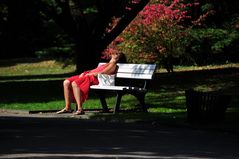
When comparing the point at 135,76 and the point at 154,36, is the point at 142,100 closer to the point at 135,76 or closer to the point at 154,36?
the point at 135,76

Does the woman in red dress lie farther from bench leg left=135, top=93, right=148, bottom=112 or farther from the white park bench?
bench leg left=135, top=93, right=148, bottom=112

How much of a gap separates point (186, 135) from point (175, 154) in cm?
240

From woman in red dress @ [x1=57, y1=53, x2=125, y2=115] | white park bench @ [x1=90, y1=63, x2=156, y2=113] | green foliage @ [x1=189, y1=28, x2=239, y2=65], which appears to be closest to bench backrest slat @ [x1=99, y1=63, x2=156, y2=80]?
white park bench @ [x1=90, y1=63, x2=156, y2=113]

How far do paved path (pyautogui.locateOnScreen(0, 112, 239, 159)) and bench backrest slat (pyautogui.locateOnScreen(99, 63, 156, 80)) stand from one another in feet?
10.0

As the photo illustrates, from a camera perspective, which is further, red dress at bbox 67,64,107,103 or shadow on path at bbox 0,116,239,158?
red dress at bbox 67,64,107,103

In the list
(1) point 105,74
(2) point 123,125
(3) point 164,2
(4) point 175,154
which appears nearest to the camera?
(4) point 175,154

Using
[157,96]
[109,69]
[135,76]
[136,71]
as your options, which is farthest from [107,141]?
[157,96]

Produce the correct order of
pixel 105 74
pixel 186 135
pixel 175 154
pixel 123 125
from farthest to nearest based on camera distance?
pixel 105 74, pixel 123 125, pixel 186 135, pixel 175 154

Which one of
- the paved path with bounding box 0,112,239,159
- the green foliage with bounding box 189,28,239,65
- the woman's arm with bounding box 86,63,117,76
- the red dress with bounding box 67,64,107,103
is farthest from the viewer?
the green foliage with bounding box 189,28,239,65

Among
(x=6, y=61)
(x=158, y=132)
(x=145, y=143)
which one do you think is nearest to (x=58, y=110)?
(x=158, y=132)

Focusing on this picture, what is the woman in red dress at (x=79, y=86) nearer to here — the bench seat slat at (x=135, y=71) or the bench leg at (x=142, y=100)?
the bench seat slat at (x=135, y=71)

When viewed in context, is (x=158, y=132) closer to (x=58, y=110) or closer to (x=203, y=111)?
(x=203, y=111)

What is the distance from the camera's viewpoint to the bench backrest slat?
652 inches

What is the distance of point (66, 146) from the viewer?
1002cm
